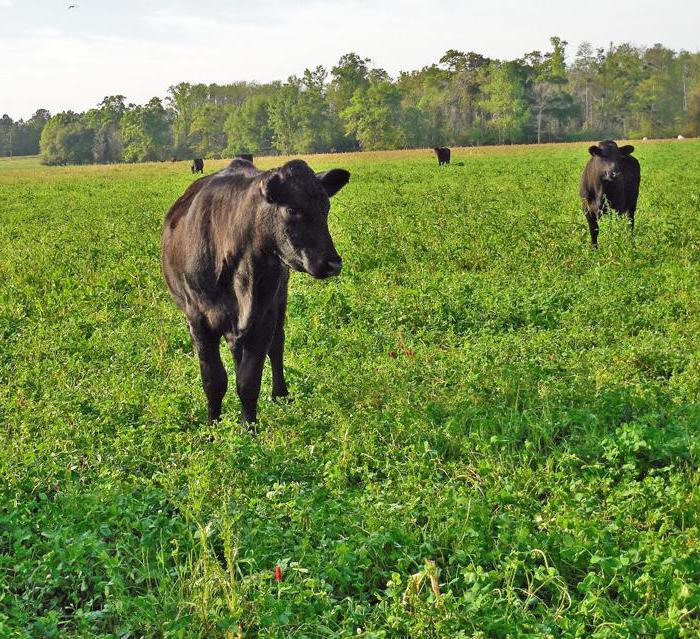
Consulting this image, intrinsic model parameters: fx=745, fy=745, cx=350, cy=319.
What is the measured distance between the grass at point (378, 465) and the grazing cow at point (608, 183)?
2419 mm

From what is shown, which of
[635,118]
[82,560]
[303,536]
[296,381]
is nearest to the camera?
[82,560]

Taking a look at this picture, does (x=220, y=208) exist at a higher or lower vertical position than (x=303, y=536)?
higher

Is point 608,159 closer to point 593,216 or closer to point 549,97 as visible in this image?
point 593,216

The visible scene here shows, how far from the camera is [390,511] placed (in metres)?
4.18

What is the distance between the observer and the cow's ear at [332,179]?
17.0ft

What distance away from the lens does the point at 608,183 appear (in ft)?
41.3

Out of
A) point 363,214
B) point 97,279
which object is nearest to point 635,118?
point 363,214

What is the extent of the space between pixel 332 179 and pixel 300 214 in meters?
0.46

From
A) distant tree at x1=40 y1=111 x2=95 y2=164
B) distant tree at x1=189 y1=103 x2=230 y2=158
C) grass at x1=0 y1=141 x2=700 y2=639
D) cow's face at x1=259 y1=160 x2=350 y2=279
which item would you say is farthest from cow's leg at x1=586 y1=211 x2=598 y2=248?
distant tree at x1=40 y1=111 x2=95 y2=164

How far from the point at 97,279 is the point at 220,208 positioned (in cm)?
602

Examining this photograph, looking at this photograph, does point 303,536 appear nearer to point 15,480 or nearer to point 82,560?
point 82,560

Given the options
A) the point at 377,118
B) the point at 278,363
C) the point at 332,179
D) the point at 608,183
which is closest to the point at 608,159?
the point at 608,183

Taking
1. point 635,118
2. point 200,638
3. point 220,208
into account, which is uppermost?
point 635,118

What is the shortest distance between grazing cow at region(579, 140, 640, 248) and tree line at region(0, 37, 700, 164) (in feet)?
273
